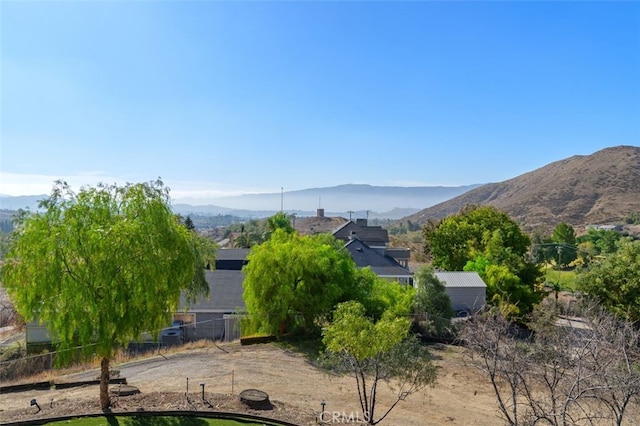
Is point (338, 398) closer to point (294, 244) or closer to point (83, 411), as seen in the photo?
point (83, 411)

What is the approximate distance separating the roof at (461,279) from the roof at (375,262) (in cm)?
465

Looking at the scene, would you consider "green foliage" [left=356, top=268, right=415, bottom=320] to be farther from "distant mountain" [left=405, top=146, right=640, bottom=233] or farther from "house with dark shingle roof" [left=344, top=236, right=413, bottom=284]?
"distant mountain" [left=405, top=146, right=640, bottom=233]

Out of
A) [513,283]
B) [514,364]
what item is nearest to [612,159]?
[513,283]

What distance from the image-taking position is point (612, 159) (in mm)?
138125

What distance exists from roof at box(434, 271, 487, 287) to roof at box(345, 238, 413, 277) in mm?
4655

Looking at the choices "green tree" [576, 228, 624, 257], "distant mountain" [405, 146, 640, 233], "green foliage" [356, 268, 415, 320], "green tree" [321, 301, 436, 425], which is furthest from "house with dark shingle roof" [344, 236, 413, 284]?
"distant mountain" [405, 146, 640, 233]

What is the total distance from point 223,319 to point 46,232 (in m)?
15.8

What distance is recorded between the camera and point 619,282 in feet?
82.0

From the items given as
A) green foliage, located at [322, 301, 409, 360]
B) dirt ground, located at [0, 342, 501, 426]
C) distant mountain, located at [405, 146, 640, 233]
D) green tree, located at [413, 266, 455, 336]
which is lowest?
dirt ground, located at [0, 342, 501, 426]

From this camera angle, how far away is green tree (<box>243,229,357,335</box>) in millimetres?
22375

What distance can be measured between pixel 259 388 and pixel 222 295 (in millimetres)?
13320

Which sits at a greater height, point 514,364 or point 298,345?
point 514,364

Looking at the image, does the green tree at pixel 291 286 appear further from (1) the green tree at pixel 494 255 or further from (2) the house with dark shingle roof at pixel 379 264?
(2) the house with dark shingle roof at pixel 379 264

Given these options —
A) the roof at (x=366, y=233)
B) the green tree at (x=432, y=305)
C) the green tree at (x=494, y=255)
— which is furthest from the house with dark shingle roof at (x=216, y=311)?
the roof at (x=366, y=233)
